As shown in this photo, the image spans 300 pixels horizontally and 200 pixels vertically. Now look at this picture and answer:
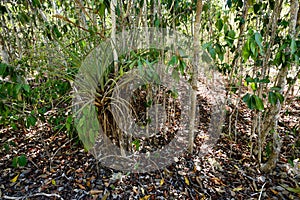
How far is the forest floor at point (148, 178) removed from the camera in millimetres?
1292

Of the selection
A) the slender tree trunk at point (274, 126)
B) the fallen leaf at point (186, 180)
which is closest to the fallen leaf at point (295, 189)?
the slender tree trunk at point (274, 126)

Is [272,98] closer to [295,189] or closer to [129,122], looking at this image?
[295,189]

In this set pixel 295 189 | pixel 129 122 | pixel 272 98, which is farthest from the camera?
pixel 129 122

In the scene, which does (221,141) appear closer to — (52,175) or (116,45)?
(116,45)

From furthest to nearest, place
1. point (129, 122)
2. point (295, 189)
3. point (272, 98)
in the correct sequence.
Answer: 1. point (129, 122)
2. point (295, 189)
3. point (272, 98)

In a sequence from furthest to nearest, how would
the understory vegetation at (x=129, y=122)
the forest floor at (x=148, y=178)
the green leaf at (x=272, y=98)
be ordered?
the forest floor at (x=148, y=178) < the understory vegetation at (x=129, y=122) < the green leaf at (x=272, y=98)

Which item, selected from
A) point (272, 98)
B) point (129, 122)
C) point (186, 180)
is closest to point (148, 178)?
point (186, 180)

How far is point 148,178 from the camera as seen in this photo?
141 centimetres

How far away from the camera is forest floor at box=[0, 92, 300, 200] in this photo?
1292 mm

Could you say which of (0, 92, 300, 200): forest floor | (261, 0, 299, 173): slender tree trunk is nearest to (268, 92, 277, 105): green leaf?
(261, 0, 299, 173): slender tree trunk

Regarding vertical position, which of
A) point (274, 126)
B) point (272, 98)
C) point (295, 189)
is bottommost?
point (295, 189)

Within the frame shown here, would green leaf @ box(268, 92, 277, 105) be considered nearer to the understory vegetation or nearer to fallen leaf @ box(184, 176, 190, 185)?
the understory vegetation

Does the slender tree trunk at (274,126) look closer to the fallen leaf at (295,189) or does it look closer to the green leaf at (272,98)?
the fallen leaf at (295,189)

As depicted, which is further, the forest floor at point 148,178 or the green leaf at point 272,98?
the forest floor at point 148,178
